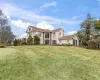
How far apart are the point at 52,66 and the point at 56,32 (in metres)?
39.0

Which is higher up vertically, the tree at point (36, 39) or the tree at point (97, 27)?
the tree at point (97, 27)

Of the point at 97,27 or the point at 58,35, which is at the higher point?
the point at 97,27

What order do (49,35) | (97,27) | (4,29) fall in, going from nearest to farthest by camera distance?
(97,27) → (4,29) → (49,35)

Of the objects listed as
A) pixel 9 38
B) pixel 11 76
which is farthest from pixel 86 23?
pixel 11 76

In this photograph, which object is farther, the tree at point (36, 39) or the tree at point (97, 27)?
the tree at point (36, 39)

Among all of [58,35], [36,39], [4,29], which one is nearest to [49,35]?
[58,35]

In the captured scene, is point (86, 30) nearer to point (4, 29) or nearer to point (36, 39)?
point (36, 39)

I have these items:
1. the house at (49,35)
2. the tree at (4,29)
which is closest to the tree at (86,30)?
the house at (49,35)

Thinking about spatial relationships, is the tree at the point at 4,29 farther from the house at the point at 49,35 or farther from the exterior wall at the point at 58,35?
the exterior wall at the point at 58,35

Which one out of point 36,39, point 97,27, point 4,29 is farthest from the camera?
point 36,39

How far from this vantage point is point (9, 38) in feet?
150

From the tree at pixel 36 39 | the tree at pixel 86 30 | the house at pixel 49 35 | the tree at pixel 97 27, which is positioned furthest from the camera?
the house at pixel 49 35

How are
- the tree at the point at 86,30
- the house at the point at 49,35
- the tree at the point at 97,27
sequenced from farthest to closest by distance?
1. the house at the point at 49,35
2. the tree at the point at 86,30
3. the tree at the point at 97,27

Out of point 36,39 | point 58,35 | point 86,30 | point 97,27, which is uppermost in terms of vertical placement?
point 97,27
